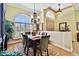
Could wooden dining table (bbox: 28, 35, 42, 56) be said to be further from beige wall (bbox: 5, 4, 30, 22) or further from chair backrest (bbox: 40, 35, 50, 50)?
beige wall (bbox: 5, 4, 30, 22)

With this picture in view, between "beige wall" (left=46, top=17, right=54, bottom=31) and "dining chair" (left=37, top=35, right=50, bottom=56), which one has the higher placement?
"beige wall" (left=46, top=17, right=54, bottom=31)

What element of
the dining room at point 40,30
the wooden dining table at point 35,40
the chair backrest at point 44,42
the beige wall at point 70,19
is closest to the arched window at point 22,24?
the dining room at point 40,30

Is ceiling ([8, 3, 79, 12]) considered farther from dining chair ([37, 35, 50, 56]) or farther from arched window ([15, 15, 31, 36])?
dining chair ([37, 35, 50, 56])

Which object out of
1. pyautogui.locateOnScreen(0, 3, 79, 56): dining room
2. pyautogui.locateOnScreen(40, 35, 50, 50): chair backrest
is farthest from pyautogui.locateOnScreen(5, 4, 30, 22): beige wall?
pyautogui.locateOnScreen(40, 35, 50, 50): chair backrest

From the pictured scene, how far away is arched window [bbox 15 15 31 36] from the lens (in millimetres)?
2002

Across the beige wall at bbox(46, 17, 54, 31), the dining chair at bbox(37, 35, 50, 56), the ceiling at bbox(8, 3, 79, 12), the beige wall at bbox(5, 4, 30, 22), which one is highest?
the ceiling at bbox(8, 3, 79, 12)

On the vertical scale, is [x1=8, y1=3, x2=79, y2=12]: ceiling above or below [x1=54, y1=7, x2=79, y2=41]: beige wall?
above

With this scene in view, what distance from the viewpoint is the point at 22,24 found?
2.02 meters

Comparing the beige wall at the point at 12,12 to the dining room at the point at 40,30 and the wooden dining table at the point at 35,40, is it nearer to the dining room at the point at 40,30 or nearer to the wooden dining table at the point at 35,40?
the dining room at the point at 40,30

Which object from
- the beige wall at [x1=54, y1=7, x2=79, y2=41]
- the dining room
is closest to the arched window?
the dining room

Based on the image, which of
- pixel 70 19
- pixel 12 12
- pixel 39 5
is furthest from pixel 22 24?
pixel 70 19

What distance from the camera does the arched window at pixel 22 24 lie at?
→ 6.57 ft

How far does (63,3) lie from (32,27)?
2.20 ft

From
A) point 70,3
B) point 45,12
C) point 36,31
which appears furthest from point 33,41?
point 70,3
